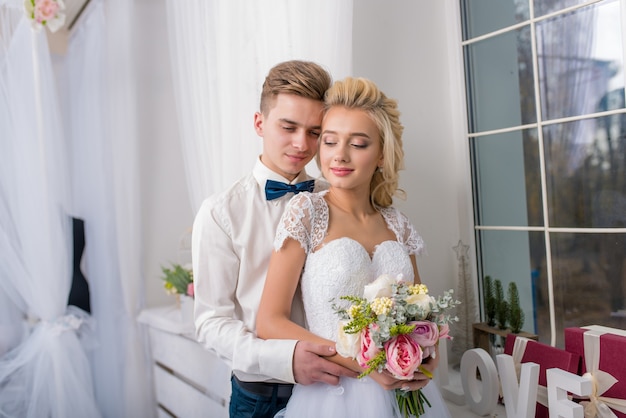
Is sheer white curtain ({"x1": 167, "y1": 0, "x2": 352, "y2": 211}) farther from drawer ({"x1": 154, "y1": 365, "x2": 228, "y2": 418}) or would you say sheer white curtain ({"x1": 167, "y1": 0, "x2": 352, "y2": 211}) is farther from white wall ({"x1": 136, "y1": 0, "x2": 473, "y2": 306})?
drawer ({"x1": 154, "y1": 365, "x2": 228, "y2": 418})

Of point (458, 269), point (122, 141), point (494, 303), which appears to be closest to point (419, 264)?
point (458, 269)

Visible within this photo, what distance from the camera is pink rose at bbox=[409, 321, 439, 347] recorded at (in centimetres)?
138

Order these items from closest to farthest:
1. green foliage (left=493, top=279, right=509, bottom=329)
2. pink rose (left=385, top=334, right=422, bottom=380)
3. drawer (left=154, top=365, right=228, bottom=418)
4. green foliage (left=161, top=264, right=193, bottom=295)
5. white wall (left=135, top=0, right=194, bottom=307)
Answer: pink rose (left=385, top=334, right=422, bottom=380) → green foliage (left=493, top=279, right=509, bottom=329) → drawer (left=154, top=365, right=228, bottom=418) → green foliage (left=161, top=264, right=193, bottom=295) → white wall (left=135, top=0, right=194, bottom=307)

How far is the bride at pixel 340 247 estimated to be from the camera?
5.17 feet

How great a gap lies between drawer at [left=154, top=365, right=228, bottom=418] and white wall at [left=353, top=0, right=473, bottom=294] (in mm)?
1309

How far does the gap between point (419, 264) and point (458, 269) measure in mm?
198

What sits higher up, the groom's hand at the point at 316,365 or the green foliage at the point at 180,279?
the green foliage at the point at 180,279

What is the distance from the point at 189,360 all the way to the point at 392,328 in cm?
224

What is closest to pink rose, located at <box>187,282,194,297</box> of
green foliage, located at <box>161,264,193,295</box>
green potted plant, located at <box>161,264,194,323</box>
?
green potted plant, located at <box>161,264,194,323</box>

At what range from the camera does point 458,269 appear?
255 cm

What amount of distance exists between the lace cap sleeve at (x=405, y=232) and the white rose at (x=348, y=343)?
519mm

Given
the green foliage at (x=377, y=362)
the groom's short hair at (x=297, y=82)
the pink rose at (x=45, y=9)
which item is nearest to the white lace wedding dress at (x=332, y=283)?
the green foliage at (x=377, y=362)

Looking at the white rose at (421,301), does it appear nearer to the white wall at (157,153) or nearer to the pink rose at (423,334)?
the pink rose at (423,334)

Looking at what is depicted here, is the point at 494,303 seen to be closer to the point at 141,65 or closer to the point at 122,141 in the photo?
the point at 122,141
